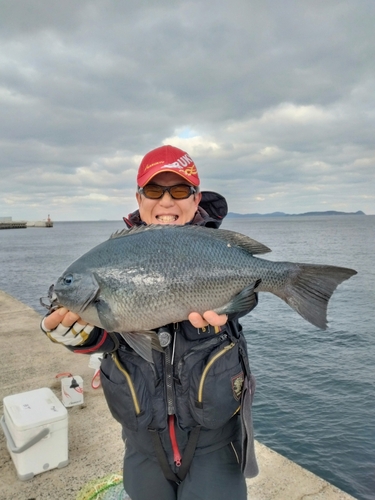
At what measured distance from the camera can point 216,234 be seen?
2.71 meters

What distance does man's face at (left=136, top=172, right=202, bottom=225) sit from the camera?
9.74ft

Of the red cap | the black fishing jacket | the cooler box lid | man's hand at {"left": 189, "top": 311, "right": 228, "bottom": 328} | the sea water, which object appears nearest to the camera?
man's hand at {"left": 189, "top": 311, "right": 228, "bottom": 328}

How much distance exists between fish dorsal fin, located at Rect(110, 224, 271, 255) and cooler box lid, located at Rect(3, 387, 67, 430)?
7.16ft

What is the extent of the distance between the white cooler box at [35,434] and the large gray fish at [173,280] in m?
1.87

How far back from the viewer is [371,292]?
20.7 meters

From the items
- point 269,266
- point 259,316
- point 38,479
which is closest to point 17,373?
point 38,479

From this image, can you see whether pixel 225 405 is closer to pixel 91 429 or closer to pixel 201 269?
pixel 201 269

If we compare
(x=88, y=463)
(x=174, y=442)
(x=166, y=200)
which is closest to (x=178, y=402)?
(x=174, y=442)

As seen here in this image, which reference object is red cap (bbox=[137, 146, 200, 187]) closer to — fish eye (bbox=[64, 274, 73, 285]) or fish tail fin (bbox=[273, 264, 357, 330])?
fish eye (bbox=[64, 274, 73, 285])

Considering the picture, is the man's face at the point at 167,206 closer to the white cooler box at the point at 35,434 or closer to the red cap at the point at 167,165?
the red cap at the point at 167,165

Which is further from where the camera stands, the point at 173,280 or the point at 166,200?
the point at 166,200

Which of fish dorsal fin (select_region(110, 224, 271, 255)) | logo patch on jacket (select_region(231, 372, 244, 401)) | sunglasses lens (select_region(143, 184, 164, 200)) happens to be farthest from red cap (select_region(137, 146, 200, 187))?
logo patch on jacket (select_region(231, 372, 244, 401))

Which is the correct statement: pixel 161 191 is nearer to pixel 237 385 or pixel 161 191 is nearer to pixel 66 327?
pixel 66 327

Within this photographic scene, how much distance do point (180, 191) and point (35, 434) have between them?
268 centimetres
